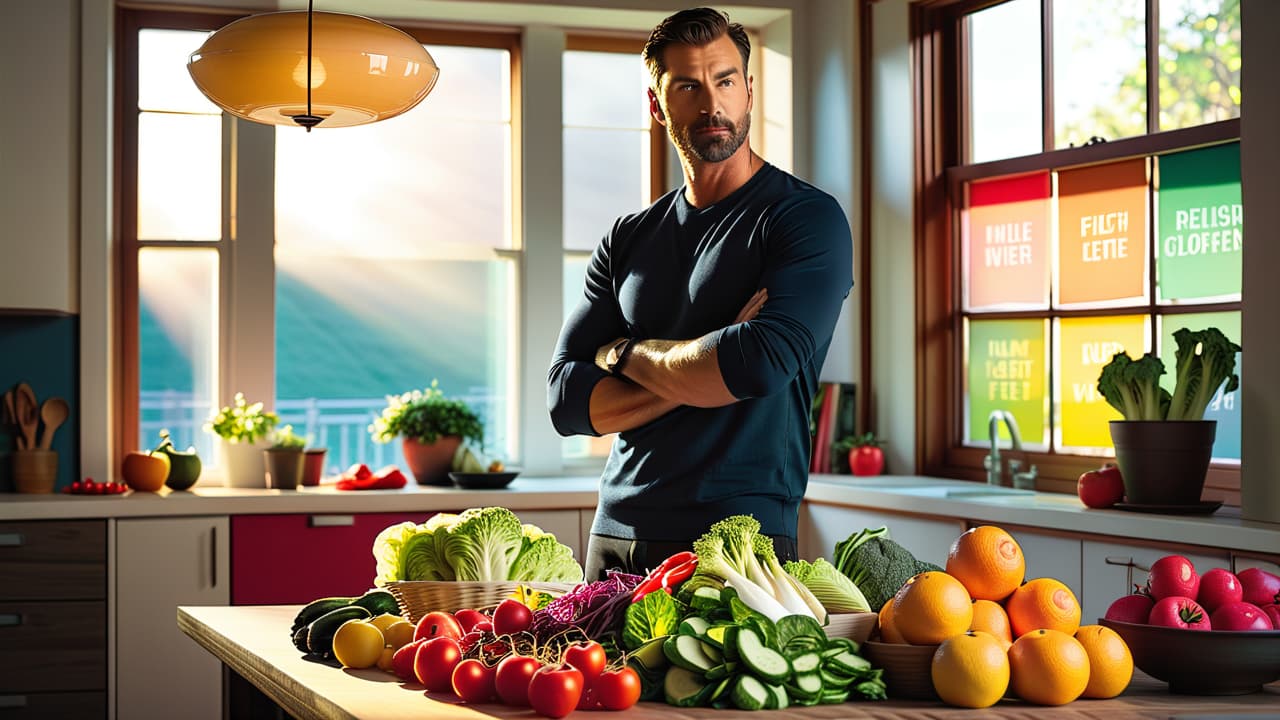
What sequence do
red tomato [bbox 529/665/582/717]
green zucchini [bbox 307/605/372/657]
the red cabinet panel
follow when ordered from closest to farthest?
red tomato [bbox 529/665/582/717]
green zucchini [bbox 307/605/372/657]
the red cabinet panel

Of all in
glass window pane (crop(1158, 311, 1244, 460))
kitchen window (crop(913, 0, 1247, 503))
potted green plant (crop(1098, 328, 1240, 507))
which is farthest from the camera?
kitchen window (crop(913, 0, 1247, 503))

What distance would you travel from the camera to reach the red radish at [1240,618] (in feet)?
5.37

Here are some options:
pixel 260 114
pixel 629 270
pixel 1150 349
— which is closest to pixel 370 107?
pixel 260 114

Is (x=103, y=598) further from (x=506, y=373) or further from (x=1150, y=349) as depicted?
(x=1150, y=349)

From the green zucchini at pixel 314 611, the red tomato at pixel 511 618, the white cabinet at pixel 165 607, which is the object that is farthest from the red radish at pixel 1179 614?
the white cabinet at pixel 165 607

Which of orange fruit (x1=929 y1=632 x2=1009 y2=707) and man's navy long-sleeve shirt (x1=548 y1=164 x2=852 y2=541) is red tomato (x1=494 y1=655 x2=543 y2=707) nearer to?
orange fruit (x1=929 y1=632 x2=1009 y2=707)

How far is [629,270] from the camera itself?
2314 millimetres

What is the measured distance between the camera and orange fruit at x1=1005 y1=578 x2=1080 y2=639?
5.26 ft

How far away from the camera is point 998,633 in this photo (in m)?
1.59

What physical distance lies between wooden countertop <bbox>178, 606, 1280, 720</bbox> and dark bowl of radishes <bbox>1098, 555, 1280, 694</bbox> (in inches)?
1.2

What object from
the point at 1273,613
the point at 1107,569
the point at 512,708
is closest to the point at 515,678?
the point at 512,708

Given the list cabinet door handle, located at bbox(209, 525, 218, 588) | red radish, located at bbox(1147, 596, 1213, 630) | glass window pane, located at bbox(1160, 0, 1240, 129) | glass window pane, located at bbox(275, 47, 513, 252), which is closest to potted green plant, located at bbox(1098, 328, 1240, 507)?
glass window pane, located at bbox(1160, 0, 1240, 129)

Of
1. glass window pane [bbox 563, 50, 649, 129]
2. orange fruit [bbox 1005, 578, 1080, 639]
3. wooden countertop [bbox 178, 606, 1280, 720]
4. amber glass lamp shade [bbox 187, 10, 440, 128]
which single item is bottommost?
wooden countertop [bbox 178, 606, 1280, 720]

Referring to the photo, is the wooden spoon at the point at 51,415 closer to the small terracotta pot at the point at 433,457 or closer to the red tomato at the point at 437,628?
the small terracotta pot at the point at 433,457
